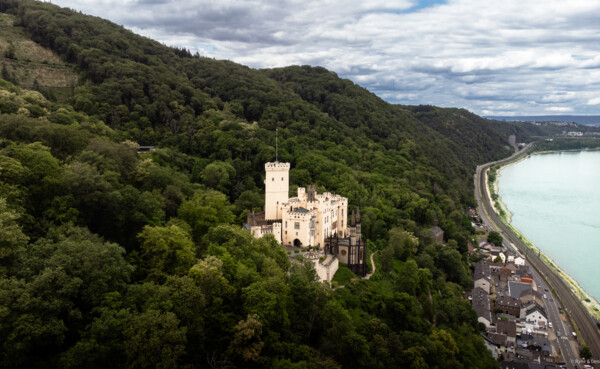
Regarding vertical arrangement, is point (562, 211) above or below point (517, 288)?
above

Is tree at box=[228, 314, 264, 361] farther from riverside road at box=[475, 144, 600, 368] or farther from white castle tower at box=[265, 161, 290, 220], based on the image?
riverside road at box=[475, 144, 600, 368]

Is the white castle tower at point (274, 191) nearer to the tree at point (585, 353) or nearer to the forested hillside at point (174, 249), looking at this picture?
the forested hillside at point (174, 249)

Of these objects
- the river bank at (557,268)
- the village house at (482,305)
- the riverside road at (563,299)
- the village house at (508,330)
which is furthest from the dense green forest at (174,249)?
the river bank at (557,268)

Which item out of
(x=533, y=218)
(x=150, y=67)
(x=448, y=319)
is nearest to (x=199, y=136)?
A: (x=150, y=67)

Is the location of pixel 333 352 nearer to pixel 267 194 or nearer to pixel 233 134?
pixel 267 194

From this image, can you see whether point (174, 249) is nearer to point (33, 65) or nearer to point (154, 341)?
point (154, 341)

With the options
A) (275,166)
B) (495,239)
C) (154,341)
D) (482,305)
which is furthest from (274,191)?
(495,239)
